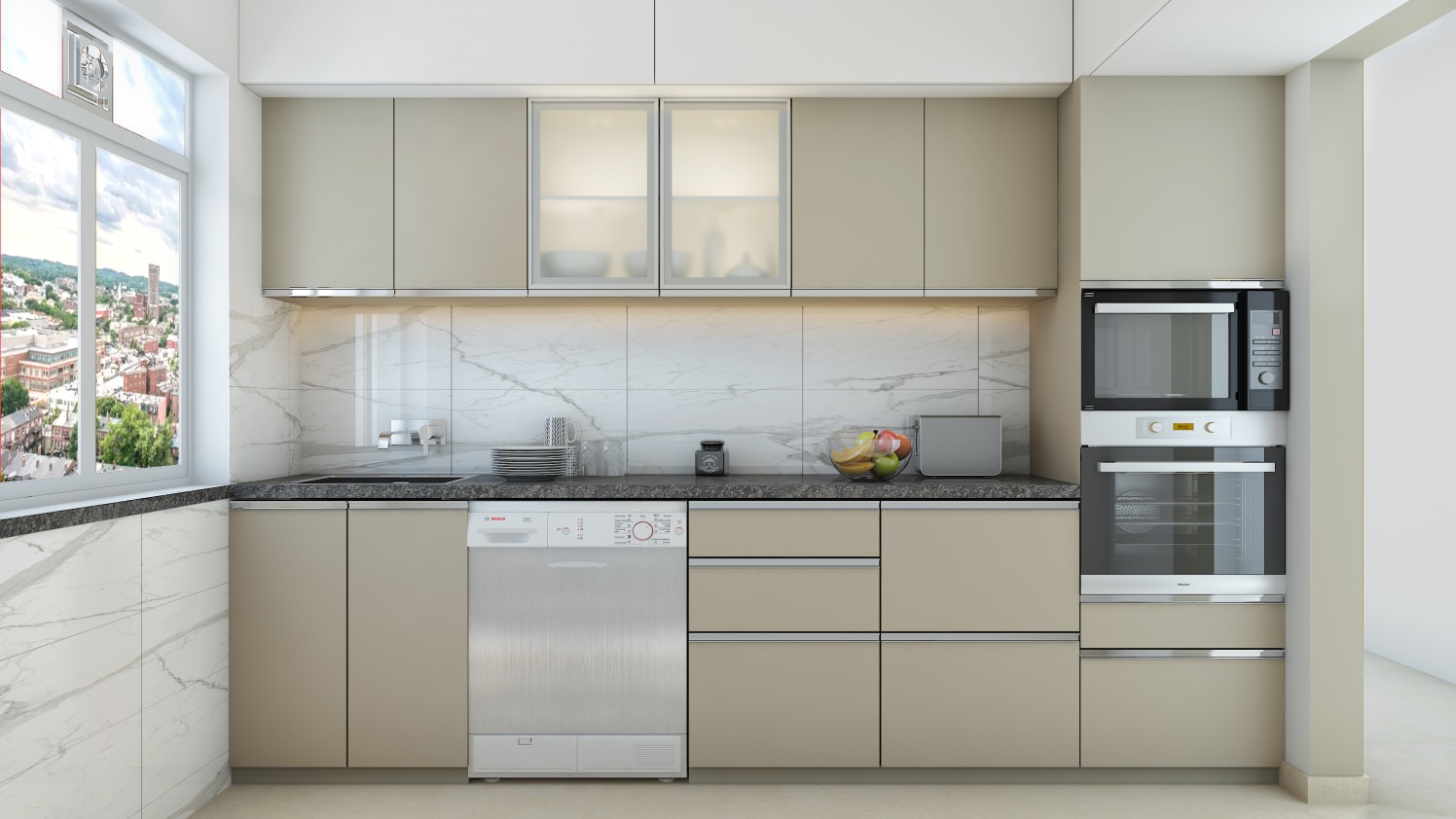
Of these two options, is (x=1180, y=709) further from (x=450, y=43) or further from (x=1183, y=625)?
(x=450, y=43)

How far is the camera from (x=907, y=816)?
2.51 metres

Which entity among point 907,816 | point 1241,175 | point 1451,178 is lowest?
point 907,816

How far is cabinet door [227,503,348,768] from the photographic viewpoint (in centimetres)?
270

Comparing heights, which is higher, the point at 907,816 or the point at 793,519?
the point at 793,519

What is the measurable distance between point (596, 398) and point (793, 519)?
41.6 inches

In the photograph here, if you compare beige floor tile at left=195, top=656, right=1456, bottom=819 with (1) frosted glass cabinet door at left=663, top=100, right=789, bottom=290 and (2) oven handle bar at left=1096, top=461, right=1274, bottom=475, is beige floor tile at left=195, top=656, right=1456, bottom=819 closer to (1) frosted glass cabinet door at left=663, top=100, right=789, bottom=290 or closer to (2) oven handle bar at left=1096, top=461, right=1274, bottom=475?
(2) oven handle bar at left=1096, top=461, right=1274, bottom=475

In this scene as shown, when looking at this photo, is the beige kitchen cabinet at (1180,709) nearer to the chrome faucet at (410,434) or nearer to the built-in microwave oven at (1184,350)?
the built-in microwave oven at (1184,350)

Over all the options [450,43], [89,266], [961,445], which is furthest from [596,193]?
[961,445]

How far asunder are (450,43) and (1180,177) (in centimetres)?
249

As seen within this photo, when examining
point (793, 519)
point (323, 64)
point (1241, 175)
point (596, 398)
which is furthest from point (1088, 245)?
point (323, 64)

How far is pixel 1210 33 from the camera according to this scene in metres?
2.44

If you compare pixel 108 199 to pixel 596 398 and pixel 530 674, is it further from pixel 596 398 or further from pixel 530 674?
pixel 530 674

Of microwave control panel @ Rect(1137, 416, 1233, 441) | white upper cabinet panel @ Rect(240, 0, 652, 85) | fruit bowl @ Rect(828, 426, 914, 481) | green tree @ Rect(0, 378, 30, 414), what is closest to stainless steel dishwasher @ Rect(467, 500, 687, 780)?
fruit bowl @ Rect(828, 426, 914, 481)

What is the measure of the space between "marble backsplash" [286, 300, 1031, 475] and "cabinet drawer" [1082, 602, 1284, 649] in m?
0.86
